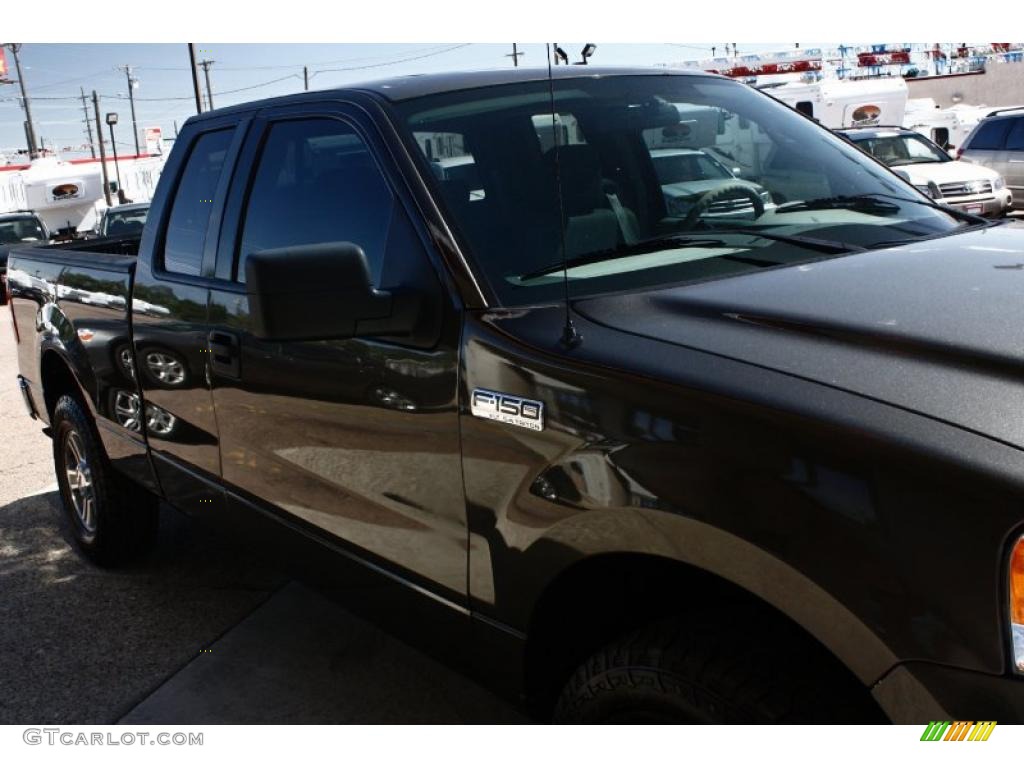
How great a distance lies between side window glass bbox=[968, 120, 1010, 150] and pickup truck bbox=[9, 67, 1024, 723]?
1427 centimetres

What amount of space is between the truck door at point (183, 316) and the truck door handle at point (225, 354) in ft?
0.21

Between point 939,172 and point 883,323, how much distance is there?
14073 millimetres

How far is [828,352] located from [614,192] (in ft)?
3.36

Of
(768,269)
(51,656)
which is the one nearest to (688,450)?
(768,269)

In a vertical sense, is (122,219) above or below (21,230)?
above

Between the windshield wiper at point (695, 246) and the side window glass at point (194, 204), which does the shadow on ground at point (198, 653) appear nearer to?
the side window glass at point (194, 204)

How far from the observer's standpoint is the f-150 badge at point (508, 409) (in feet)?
7.13

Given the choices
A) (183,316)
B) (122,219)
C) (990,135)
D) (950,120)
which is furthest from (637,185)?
(950,120)

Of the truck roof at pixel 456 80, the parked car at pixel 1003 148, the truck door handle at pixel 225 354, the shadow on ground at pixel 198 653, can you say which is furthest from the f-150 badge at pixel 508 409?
the parked car at pixel 1003 148

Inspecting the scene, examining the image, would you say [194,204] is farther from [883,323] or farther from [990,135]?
[990,135]

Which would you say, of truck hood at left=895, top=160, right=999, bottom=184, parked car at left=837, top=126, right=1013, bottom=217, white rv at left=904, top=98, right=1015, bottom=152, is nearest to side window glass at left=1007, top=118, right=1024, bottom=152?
parked car at left=837, top=126, right=1013, bottom=217

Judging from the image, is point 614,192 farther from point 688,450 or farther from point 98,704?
point 98,704

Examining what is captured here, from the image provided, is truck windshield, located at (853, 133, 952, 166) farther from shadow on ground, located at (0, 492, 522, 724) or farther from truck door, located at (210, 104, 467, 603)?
truck door, located at (210, 104, 467, 603)

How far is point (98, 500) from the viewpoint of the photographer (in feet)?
15.1
